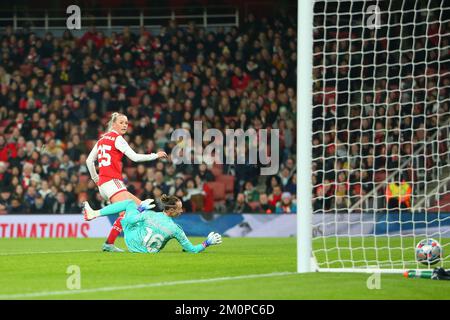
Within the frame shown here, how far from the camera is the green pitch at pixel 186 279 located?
8758mm

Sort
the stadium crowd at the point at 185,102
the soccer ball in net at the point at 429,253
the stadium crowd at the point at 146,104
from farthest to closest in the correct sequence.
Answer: the stadium crowd at the point at 146,104, the stadium crowd at the point at 185,102, the soccer ball in net at the point at 429,253

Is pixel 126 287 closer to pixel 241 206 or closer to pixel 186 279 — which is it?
pixel 186 279

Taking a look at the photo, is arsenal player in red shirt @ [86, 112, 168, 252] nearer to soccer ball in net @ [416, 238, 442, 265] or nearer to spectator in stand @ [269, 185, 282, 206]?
soccer ball in net @ [416, 238, 442, 265]

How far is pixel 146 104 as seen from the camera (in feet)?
84.1

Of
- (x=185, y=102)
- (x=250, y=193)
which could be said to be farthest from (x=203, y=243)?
(x=185, y=102)

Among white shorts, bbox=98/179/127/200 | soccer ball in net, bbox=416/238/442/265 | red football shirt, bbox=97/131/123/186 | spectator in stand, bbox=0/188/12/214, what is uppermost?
red football shirt, bbox=97/131/123/186

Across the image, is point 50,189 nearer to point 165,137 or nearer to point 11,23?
point 165,137

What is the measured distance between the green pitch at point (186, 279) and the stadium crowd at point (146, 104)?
8524mm

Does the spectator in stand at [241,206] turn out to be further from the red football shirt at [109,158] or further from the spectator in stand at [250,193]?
the red football shirt at [109,158]

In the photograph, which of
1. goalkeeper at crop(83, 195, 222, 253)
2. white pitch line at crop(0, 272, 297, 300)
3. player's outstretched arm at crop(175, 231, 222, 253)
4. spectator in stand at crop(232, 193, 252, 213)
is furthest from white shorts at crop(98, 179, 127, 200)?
spectator in stand at crop(232, 193, 252, 213)

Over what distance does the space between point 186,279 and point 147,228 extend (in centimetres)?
318

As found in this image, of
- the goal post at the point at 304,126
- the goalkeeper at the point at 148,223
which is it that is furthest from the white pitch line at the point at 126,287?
the goalkeeper at the point at 148,223

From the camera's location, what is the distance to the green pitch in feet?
28.7

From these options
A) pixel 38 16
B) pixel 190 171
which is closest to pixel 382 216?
pixel 190 171
